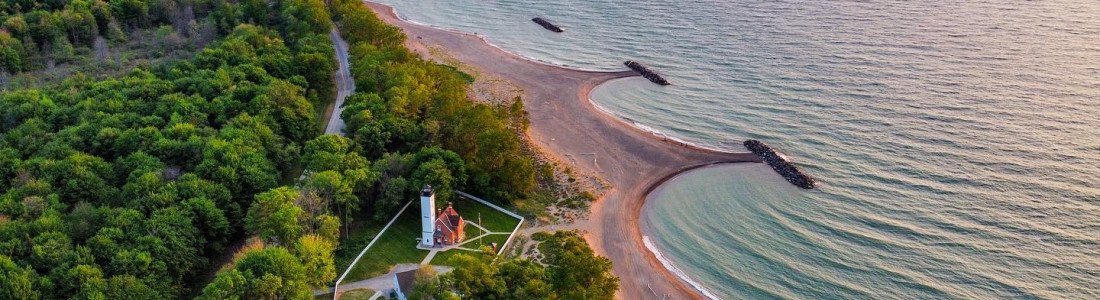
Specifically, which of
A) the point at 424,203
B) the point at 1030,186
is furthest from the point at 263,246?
the point at 1030,186

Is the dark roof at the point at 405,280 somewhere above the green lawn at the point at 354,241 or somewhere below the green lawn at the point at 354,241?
above

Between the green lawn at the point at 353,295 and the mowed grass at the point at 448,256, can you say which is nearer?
the green lawn at the point at 353,295

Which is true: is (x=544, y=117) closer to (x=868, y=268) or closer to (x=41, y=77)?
(x=868, y=268)

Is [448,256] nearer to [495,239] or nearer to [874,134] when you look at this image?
[495,239]

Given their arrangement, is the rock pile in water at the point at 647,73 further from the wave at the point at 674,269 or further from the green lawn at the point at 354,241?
the green lawn at the point at 354,241

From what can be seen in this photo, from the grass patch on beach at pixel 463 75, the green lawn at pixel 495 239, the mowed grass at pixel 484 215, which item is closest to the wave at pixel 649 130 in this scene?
the grass patch on beach at pixel 463 75

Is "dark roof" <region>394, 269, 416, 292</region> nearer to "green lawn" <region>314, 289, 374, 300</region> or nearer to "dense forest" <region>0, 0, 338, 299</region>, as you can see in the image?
"green lawn" <region>314, 289, 374, 300</region>
